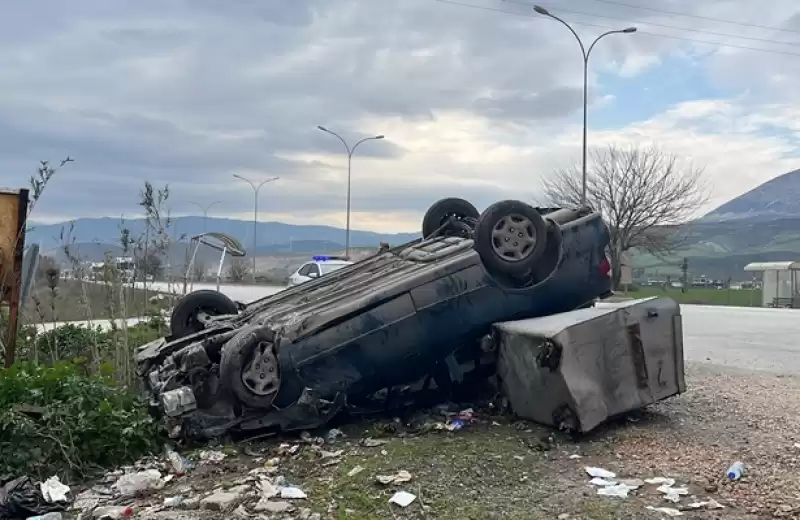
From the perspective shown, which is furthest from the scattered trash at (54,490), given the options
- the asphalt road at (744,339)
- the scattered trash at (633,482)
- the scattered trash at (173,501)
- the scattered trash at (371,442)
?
the asphalt road at (744,339)

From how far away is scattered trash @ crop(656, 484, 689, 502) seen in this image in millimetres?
4646

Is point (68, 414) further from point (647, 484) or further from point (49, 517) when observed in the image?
point (647, 484)

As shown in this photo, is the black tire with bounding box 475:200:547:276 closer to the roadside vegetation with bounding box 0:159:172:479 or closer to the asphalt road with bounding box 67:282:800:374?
the roadside vegetation with bounding box 0:159:172:479

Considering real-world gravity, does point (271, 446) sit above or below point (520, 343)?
below

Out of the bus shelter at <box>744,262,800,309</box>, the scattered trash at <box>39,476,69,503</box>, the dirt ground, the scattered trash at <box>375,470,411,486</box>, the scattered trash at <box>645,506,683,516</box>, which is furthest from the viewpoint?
the bus shelter at <box>744,262,800,309</box>

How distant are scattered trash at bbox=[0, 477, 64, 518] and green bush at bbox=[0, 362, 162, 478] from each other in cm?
27

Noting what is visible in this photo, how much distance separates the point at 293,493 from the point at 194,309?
3.41 m

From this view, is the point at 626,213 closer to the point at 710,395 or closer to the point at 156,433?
the point at 710,395

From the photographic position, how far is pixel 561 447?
225 inches

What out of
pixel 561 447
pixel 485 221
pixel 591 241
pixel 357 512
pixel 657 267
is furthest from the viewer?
pixel 657 267

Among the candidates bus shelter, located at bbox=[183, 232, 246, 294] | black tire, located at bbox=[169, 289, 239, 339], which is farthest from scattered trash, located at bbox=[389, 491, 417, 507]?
bus shelter, located at bbox=[183, 232, 246, 294]

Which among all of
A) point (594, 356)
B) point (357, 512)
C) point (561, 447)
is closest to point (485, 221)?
point (594, 356)

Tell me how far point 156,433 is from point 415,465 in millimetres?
2053

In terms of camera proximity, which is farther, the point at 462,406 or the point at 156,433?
the point at 462,406
